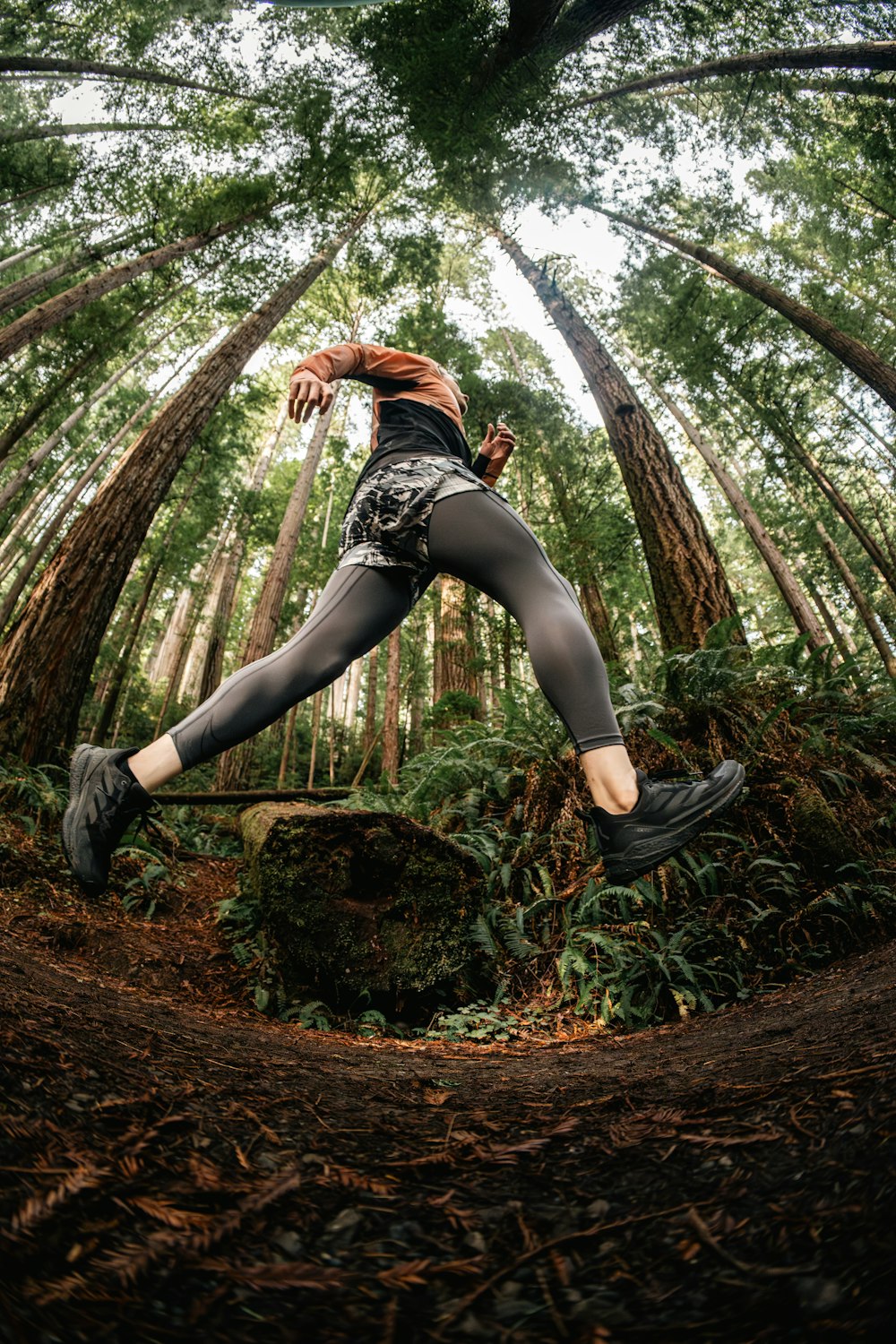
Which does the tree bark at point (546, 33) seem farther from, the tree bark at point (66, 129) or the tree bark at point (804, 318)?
the tree bark at point (66, 129)

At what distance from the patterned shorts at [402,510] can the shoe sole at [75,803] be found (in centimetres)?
110

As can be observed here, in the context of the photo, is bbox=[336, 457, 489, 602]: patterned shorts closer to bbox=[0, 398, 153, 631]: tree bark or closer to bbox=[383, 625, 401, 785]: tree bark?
bbox=[383, 625, 401, 785]: tree bark

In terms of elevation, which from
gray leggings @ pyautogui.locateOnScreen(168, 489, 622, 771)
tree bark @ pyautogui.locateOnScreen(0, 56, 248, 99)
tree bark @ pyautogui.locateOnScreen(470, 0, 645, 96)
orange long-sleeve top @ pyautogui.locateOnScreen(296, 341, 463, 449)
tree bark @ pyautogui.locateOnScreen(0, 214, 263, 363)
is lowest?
gray leggings @ pyautogui.locateOnScreen(168, 489, 622, 771)

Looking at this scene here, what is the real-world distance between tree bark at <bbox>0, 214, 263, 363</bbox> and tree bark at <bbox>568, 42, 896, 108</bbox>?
6.31 m

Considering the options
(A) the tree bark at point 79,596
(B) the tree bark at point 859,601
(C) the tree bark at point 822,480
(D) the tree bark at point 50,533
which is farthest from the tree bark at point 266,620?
(B) the tree bark at point 859,601

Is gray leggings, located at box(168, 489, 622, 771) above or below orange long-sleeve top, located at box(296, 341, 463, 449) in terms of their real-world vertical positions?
below

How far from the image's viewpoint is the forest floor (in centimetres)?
57

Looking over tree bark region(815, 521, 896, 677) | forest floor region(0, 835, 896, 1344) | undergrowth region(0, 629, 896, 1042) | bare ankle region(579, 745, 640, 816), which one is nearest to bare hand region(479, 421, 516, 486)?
bare ankle region(579, 745, 640, 816)

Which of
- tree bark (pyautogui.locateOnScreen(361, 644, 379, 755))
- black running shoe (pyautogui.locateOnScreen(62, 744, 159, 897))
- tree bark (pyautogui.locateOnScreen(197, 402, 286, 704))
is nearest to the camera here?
black running shoe (pyautogui.locateOnScreen(62, 744, 159, 897))

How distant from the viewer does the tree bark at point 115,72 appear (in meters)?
9.16

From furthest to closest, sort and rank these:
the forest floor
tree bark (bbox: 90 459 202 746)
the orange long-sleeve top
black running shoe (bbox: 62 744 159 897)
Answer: tree bark (bbox: 90 459 202 746) → the orange long-sleeve top → black running shoe (bbox: 62 744 159 897) → the forest floor

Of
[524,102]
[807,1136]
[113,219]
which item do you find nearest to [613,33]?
[524,102]

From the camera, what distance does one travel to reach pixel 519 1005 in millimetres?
2826

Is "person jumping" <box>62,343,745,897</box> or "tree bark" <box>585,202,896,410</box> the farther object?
"tree bark" <box>585,202,896,410</box>
